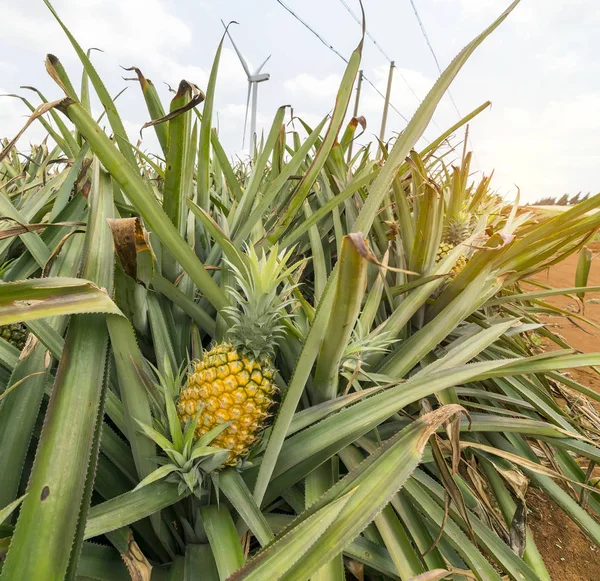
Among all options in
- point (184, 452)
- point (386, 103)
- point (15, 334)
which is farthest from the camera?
point (386, 103)

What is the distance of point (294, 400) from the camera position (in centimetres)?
45

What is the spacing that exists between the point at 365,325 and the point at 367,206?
→ 0.25 m

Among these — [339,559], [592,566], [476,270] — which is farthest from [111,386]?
[592,566]

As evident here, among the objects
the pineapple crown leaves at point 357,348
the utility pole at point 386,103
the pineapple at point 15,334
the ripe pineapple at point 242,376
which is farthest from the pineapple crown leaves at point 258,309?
the utility pole at point 386,103

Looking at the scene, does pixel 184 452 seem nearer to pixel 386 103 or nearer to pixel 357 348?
pixel 357 348

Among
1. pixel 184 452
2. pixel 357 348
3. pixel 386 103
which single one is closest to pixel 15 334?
pixel 184 452

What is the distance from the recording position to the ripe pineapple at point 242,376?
1.52 feet

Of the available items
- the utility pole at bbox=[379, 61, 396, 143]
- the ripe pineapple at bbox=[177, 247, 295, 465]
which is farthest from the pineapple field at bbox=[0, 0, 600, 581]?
the utility pole at bbox=[379, 61, 396, 143]

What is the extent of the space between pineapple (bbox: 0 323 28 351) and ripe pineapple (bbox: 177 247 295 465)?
41 cm

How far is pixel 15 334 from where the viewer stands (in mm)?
704

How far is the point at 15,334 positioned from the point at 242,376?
0.50m

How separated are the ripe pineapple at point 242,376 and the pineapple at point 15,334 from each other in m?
0.41

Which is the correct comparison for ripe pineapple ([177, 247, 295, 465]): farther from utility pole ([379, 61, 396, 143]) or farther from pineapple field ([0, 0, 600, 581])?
utility pole ([379, 61, 396, 143])

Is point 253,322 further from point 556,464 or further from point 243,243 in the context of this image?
point 556,464
